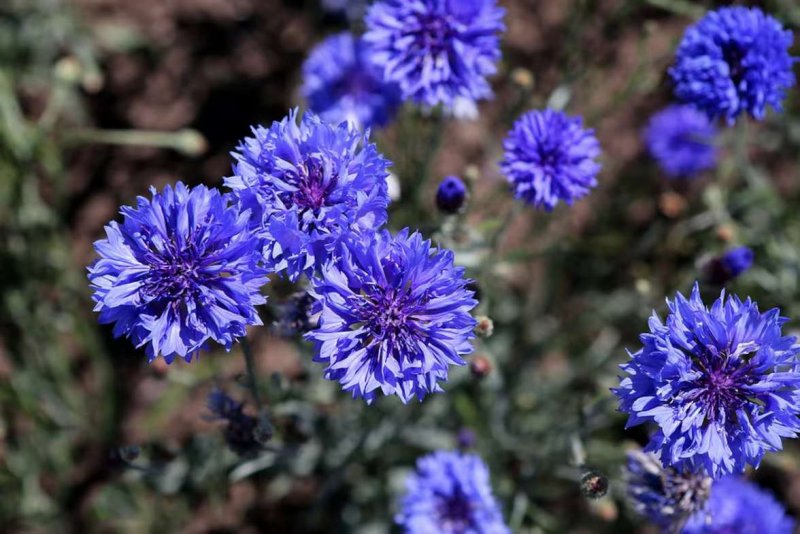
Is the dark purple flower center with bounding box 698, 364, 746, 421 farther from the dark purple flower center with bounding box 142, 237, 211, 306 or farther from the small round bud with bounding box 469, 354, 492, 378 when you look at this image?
the dark purple flower center with bounding box 142, 237, 211, 306

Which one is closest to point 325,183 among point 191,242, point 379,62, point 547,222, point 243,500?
point 191,242

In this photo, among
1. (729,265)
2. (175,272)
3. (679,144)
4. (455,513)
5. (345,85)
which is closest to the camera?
(175,272)

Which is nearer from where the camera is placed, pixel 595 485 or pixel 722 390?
pixel 722 390

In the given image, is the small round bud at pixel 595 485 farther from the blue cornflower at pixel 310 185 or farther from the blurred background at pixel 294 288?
the blue cornflower at pixel 310 185

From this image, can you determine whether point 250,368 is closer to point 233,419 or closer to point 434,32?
point 233,419

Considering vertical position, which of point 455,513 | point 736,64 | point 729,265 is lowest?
point 455,513

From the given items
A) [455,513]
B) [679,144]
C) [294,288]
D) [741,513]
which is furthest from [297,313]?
[679,144]

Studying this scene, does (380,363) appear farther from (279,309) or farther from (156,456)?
(156,456)

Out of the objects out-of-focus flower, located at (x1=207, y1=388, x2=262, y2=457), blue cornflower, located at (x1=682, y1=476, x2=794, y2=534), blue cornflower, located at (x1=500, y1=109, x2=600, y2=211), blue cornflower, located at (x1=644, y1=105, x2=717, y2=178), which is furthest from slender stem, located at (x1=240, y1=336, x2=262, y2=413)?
blue cornflower, located at (x1=644, y1=105, x2=717, y2=178)
